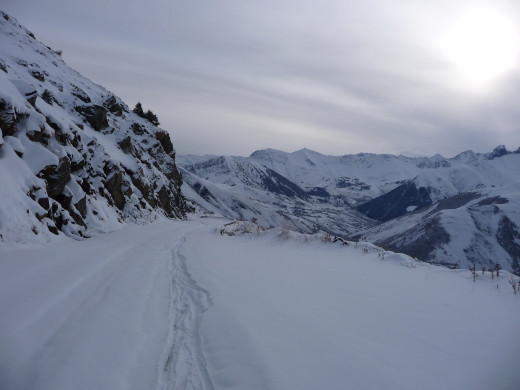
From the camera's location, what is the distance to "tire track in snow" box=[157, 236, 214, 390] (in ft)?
13.9

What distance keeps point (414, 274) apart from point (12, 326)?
9.83m

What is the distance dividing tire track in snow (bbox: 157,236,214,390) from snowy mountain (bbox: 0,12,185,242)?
23.8ft

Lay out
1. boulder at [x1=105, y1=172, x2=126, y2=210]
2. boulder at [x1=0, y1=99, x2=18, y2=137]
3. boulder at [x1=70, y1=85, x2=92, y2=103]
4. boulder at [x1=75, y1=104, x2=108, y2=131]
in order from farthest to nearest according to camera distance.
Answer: boulder at [x1=70, y1=85, x2=92, y2=103] → boulder at [x1=75, y1=104, x2=108, y2=131] → boulder at [x1=105, y1=172, x2=126, y2=210] → boulder at [x1=0, y1=99, x2=18, y2=137]

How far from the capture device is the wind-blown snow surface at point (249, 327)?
4.16 meters

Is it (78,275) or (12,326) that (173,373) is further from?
(78,275)

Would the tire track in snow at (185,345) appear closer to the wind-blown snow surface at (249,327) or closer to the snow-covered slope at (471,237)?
the wind-blown snow surface at (249,327)

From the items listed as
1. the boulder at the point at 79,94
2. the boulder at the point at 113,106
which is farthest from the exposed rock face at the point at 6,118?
the boulder at the point at 113,106

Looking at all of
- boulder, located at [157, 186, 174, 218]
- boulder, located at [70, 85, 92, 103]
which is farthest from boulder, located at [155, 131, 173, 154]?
boulder, located at [70, 85, 92, 103]

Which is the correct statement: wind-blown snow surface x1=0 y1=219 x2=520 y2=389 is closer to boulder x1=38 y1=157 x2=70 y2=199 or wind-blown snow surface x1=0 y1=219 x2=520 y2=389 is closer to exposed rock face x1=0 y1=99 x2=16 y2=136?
boulder x1=38 y1=157 x2=70 y2=199

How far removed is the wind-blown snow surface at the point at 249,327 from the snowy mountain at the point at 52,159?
327 cm

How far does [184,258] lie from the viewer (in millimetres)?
12867

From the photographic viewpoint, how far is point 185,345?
205 inches

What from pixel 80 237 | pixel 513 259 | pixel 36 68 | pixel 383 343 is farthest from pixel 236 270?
pixel 513 259

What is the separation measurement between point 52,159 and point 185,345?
1410 cm
